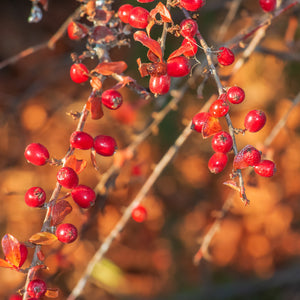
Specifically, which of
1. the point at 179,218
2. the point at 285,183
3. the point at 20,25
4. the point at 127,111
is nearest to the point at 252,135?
the point at 285,183

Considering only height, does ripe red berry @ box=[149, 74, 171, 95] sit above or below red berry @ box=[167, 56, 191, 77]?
below

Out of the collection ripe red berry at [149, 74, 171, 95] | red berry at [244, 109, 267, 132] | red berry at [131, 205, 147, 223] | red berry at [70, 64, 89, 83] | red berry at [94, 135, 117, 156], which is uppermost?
red berry at [244, 109, 267, 132]

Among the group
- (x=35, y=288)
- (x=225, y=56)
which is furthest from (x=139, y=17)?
(x=35, y=288)

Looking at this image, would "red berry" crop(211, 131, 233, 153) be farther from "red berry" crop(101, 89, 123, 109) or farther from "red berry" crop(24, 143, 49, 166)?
"red berry" crop(24, 143, 49, 166)

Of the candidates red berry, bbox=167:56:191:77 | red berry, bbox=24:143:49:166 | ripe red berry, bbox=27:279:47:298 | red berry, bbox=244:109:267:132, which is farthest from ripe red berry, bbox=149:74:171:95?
ripe red berry, bbox=27:279:47:298

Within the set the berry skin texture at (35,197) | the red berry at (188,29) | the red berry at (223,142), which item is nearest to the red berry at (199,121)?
the red berry at (223,142)

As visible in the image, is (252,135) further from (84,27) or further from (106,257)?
(84,27)

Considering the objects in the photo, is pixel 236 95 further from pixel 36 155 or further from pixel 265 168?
pixel 36 155
